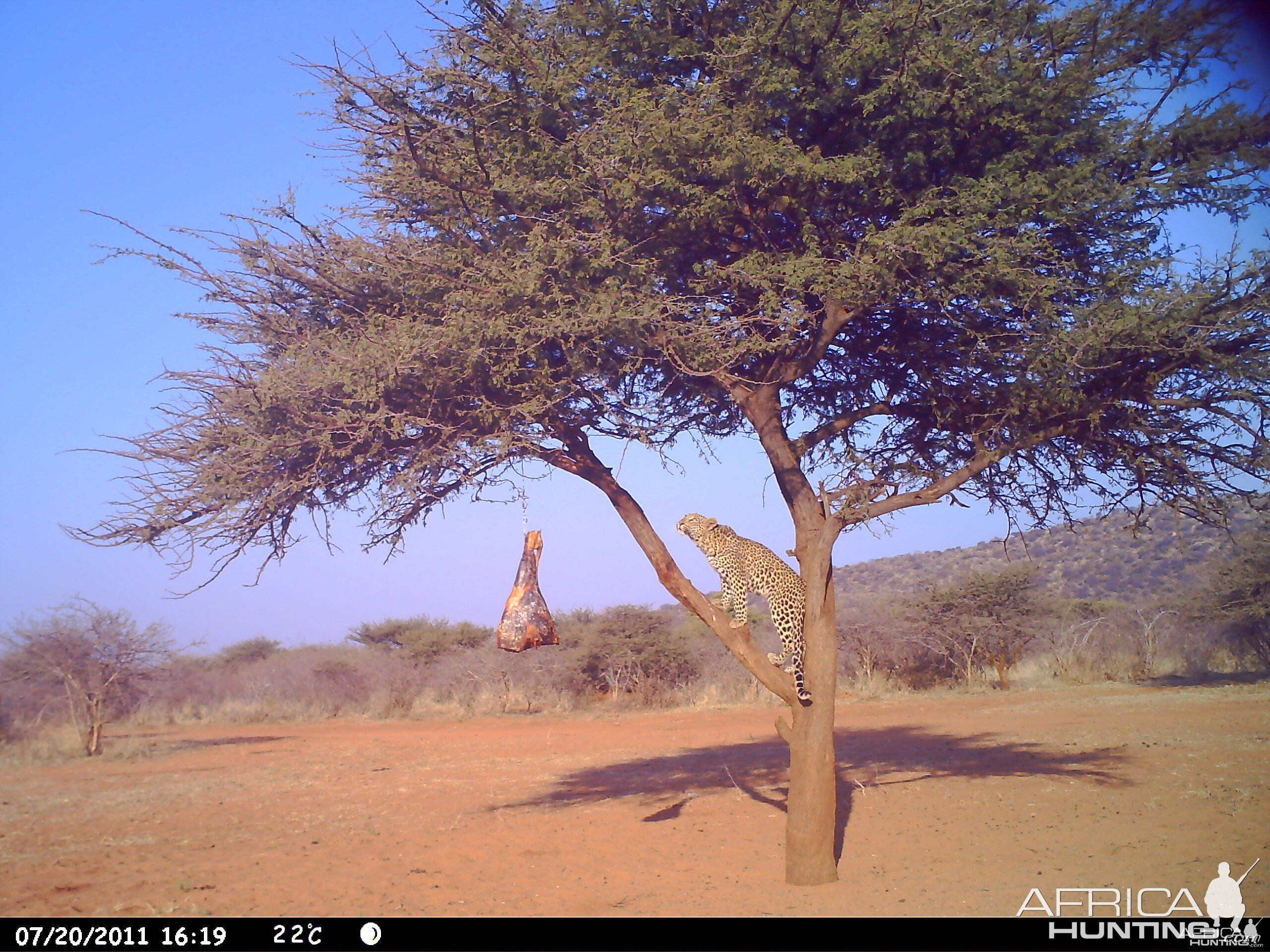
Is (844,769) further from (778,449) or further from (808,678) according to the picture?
(778,449)

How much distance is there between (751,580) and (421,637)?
29.1m

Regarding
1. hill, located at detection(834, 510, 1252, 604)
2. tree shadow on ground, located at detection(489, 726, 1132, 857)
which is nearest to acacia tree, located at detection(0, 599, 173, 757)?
tree shadow on ground, located at detection(489, 726, 1132, 857)

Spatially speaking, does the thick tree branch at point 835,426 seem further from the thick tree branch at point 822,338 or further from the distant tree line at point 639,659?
the distant tree line at point 639,659

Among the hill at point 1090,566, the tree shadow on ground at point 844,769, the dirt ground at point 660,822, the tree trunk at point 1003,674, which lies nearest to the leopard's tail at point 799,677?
the dirt ground at point 660,822

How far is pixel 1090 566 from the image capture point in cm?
4650

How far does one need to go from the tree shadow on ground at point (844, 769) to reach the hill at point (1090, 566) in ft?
55.8

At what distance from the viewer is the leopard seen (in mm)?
8492

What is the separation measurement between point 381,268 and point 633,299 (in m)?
2.32

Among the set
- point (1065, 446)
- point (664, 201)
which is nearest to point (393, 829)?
point (664, 201)

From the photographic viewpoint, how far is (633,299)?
25.1 ft

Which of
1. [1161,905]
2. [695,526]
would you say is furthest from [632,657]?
[1161,905]

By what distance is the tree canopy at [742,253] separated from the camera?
7.34m

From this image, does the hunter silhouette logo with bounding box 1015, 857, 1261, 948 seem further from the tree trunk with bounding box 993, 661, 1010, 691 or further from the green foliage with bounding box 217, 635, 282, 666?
the green foliage with bounding box 217, 635, 282, 666

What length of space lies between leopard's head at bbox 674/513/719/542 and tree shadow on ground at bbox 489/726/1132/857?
3.51 m
